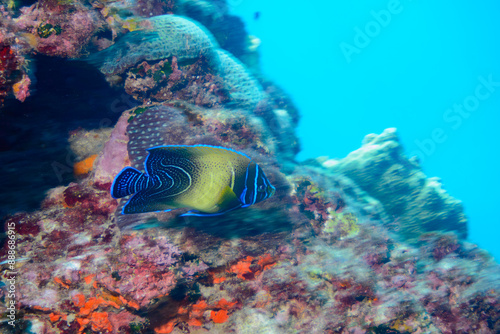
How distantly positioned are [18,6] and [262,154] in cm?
358

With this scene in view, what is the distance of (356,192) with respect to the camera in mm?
4742

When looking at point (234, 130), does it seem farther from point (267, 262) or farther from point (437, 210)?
point (437, 210)

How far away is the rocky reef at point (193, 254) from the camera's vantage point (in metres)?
2.00

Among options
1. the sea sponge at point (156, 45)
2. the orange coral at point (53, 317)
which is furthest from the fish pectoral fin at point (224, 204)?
the sea sponge at point (156, 45)

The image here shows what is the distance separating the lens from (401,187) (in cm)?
558

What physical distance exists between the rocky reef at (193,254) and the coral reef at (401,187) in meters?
1.43

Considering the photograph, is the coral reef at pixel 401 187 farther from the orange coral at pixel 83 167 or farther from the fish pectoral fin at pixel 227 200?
the orange coral at pixel 83 167

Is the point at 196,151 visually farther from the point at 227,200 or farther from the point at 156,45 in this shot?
the point at 156,45

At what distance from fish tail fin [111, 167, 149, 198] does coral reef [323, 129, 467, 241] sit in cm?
481

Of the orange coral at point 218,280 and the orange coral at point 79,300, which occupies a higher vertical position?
the orange coral at point 218,280

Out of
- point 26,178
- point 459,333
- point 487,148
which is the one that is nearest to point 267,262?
point 459,333

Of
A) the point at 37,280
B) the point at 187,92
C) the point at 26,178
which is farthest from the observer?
the point at 187,92

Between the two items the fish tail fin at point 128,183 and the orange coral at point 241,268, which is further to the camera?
the orange coral at point 241,268

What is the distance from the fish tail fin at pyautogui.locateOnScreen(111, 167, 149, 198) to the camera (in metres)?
1.24
